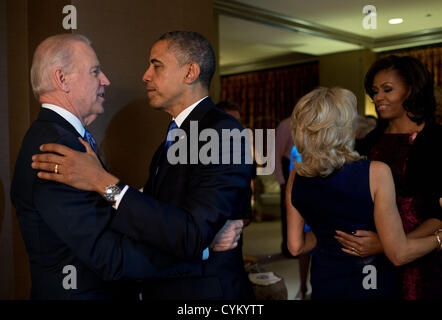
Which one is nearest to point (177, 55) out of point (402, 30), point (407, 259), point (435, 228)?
point (407, 259)

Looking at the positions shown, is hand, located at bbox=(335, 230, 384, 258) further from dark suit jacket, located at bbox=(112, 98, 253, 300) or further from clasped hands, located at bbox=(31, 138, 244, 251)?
clasped hands, located at bbox=(31, 138, 244, 251)

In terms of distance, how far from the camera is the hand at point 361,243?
158cm

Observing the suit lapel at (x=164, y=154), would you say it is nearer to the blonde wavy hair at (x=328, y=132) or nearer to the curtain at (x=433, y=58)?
the blonde wavy hair at (x=328, y=132)

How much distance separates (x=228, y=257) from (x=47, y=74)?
0.86m

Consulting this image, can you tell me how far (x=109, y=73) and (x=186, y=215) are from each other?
1399mm

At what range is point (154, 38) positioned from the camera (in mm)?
2564

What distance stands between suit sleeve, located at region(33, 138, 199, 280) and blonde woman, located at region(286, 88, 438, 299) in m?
0.69

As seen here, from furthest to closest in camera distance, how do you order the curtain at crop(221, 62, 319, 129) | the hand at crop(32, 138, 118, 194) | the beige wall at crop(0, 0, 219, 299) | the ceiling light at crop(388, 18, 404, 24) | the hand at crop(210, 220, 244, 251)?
1. the curtain at crop(221, 62, 319, 129)
2. the ceiling light at crop(388, 18, 404, 24)
3. the beige wall at crop(0, 0, 219, 299)
4. the hand at crop(210, 220, 244, 251)
5. the hand at crop(32, 138, 118, 194)

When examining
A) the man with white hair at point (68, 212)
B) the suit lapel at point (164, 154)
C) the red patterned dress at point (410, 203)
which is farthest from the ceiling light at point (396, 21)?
the man with white hair at point (68, 212)

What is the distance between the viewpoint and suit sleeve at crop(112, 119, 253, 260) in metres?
1.20

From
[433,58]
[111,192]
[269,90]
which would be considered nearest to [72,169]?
[111,192]

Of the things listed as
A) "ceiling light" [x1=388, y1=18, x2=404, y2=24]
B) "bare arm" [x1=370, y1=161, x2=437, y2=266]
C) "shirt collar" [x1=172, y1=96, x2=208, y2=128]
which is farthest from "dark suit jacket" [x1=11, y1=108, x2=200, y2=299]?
"ceiling light" [x1=388, y1=18, x2=404, y2=24]

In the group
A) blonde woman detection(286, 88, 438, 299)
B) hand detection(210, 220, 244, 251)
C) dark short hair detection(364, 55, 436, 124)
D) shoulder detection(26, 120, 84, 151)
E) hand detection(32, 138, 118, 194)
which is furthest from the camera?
dark short hair detection(364, 55, 436, 124)

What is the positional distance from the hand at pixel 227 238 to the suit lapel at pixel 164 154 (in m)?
0.25
